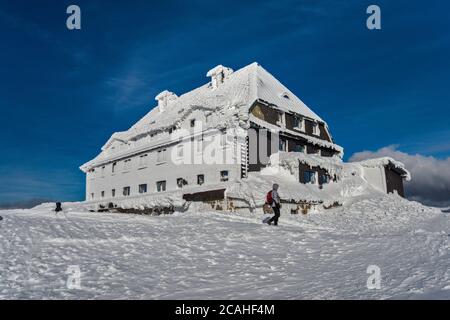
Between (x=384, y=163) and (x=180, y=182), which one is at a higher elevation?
(x=384, y=163)

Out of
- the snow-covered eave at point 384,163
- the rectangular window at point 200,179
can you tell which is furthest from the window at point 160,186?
the snow-covered eave at point 384,163

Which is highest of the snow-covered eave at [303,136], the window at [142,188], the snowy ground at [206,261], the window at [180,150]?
the snow-covered eave at [303,136]

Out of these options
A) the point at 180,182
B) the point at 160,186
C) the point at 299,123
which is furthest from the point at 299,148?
the point at 160,186

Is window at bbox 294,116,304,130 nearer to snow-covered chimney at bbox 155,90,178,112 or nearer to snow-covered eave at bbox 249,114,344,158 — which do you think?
snow-covered eave at bbox 249,114,344,158

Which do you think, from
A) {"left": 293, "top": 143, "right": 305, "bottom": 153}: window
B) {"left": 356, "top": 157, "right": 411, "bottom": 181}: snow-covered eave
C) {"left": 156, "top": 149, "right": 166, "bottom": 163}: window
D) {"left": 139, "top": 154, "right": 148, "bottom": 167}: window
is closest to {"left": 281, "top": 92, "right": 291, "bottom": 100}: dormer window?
{"left": 293, "top": 143, "right": 305, "bottom": 153}: window

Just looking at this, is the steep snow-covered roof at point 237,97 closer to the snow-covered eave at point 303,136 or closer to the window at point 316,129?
the window at point 316,129

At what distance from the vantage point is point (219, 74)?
3822 cm

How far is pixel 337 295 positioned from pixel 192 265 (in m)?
4.20

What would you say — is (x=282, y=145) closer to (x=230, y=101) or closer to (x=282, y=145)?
(x=282, y=145)

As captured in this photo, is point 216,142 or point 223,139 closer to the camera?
point 223,139

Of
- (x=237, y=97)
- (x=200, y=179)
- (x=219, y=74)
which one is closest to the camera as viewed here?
Result: (x=200, y=179)

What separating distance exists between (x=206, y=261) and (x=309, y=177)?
68.0ft

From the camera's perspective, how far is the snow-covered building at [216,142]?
2878 centimetres
